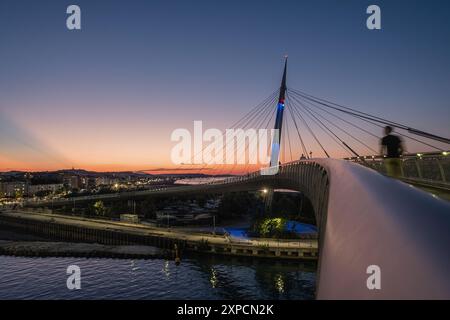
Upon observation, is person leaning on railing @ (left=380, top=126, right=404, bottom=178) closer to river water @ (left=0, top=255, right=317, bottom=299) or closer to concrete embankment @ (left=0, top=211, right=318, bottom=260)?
river water @ (left=0, top=255, right=317, bottom=299)

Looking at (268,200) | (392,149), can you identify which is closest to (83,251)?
(268,200)

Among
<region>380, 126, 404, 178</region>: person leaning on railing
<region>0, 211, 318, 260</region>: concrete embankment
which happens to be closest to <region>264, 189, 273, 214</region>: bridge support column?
<region>0, 211, 318, 260</region>: concrete embankment

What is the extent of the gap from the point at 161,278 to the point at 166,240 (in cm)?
1708

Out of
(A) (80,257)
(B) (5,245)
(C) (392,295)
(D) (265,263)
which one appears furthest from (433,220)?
(B) (5,245)

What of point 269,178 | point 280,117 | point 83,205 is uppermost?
point 280,117

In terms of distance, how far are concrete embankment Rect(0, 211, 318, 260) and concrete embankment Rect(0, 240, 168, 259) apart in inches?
129

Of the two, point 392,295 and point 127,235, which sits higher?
point 392,295

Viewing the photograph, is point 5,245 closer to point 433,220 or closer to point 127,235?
point 127,235

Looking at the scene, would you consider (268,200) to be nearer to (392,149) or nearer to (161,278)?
(161,278)

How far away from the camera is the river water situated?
33031 mm

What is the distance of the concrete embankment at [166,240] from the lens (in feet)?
157

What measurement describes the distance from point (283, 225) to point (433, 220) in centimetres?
5735

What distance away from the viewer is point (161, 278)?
126 ft

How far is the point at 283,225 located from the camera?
59.0 m
